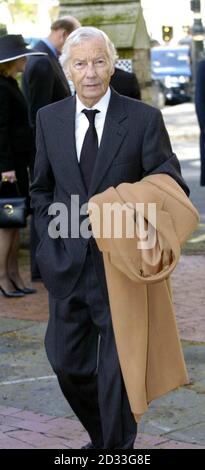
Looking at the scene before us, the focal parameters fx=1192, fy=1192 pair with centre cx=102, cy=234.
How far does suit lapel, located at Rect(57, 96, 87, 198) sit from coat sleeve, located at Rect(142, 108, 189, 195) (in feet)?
0.91

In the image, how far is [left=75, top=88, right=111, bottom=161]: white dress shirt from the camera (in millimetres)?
4992

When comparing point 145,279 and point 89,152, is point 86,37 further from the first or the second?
point 145,279

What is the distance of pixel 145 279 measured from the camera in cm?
459

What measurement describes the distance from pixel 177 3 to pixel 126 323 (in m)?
51.0

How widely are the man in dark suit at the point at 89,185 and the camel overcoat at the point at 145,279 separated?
0.10 m

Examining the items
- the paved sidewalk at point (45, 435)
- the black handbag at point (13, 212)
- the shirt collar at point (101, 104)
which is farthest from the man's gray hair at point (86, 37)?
the black handbag at point (13, 212)

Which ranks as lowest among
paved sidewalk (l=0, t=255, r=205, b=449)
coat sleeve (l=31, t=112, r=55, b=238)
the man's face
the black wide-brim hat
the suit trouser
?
paved sidewalk (l=0, t=255, r=205, b=449)

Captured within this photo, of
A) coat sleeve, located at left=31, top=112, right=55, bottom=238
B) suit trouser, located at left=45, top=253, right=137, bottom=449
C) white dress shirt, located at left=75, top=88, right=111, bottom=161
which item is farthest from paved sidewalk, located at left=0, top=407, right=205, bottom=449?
white dress shirt, located at left=75, top=88, right=111, bottom=161

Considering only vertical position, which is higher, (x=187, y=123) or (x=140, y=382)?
(x=140, y=382)

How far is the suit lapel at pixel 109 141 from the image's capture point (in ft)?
16.0

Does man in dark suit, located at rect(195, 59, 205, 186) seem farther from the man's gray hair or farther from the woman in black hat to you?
the man's gray hair

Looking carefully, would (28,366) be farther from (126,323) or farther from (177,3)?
(177,3)

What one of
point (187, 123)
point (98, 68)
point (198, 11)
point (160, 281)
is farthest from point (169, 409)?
point (198, 11)
